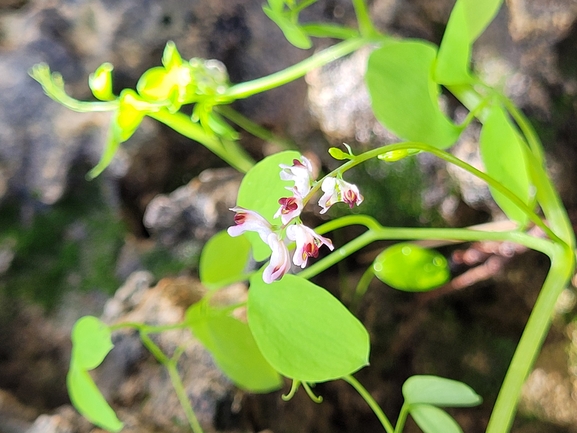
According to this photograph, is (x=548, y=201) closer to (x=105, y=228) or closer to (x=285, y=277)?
(x=285, y=277)

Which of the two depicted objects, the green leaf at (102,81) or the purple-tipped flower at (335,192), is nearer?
the purple-tipped flower at (335,192)

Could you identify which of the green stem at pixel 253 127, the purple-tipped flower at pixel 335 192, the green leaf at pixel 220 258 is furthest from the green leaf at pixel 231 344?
the green stem at pixel 253 127

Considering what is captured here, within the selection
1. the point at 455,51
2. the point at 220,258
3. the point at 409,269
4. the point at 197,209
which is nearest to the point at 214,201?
the point at 197,209

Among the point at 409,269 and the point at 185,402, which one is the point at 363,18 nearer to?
the point at 409,269

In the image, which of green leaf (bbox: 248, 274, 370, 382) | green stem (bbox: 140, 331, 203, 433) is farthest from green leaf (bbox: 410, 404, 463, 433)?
green stem (bbox: 140, 331, 203, 433)

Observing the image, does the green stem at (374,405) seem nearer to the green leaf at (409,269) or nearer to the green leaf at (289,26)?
the green leaf at (409,269)

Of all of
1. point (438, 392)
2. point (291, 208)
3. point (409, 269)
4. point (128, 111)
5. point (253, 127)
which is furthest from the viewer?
point (253, 127)
